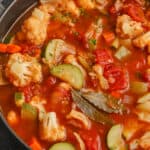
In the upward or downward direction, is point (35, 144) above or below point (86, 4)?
below

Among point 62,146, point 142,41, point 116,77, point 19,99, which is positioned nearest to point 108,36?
point 142,41

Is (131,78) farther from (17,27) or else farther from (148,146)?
(17,27)

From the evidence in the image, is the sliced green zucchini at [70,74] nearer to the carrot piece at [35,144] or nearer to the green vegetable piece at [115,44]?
the green vegetable piece at [115,44]

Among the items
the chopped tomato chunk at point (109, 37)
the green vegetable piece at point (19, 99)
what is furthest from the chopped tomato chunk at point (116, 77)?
the green vegetable piece at point (19, 99)

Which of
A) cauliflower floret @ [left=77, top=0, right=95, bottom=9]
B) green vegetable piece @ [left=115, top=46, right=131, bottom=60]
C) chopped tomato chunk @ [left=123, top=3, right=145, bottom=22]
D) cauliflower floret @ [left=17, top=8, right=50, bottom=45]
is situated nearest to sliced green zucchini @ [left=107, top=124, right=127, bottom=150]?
green vegetable piece @ [left=115, top=46, right=131, bottom=60]

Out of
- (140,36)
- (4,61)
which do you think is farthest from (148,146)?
(4,61)

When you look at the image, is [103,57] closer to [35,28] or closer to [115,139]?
[35,28]

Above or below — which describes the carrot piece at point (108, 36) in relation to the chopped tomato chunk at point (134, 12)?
below
